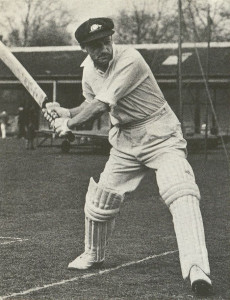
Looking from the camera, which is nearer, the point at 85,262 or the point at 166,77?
the point at 85,262

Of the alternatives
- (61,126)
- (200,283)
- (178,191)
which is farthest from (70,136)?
(200,283)

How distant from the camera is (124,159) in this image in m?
6.90

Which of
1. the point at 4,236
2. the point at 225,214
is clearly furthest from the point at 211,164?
the point at 4,236

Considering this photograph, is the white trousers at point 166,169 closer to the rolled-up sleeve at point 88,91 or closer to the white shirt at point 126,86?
the white shirt at point 126,86

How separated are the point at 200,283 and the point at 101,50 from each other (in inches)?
79.5

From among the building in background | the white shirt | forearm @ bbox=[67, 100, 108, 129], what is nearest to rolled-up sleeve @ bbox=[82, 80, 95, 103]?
the white shirt

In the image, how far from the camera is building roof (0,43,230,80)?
45094 mm

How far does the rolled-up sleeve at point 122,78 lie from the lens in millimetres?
6398

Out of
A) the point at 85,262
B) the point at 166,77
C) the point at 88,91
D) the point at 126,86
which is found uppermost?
the point at 126,86

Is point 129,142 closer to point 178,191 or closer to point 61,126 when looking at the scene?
point 61,126

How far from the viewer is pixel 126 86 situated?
6.49 m

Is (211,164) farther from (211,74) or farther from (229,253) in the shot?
(211,74)

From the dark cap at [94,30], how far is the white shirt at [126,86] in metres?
0.18

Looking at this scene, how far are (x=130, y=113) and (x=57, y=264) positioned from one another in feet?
5.43
